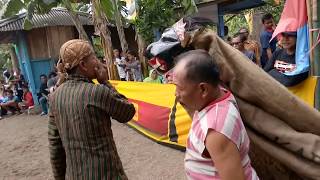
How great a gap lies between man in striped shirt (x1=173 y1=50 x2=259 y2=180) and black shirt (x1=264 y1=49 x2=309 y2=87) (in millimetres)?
1893

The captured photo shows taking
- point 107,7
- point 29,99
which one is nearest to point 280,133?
point 107,7

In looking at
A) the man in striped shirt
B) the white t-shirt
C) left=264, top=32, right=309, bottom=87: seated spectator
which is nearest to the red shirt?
the white t-shirt

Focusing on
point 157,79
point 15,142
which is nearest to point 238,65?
point 157,79

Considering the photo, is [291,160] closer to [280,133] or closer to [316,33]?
[280,133]

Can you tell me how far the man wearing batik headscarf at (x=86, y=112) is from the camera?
222 cm

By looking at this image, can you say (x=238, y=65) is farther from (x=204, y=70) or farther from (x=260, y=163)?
(x=260, y=163)

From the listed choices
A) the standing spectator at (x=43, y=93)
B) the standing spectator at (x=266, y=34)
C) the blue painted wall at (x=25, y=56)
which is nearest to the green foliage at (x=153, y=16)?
the standing spectator at (x=266, y=34)

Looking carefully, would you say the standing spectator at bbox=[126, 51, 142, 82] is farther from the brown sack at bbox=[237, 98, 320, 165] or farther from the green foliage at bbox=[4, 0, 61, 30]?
the brown sack at bbox=[237, 98, 320, 165]

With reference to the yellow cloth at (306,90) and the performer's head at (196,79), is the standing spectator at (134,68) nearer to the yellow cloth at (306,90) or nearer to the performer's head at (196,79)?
the yellow cloth at (306,90)

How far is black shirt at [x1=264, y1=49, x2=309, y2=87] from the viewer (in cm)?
316

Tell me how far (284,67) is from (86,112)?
1.85 metres

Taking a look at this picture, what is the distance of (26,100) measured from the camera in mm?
14008

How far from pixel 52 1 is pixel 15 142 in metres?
3.92

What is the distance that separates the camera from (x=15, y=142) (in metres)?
8.71
